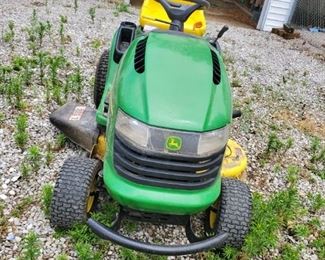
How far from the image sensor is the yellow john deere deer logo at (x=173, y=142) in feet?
6.64

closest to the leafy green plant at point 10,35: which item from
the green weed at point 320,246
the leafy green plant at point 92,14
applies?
the leafy green plant at point 92,14

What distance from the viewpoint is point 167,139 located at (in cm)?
203

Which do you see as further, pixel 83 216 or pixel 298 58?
pixel 298 58

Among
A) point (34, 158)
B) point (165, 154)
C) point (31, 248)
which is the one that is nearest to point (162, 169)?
point (165, 154)

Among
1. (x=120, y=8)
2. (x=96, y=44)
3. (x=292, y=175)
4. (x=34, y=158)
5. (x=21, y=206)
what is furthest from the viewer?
(x=120, y=8)

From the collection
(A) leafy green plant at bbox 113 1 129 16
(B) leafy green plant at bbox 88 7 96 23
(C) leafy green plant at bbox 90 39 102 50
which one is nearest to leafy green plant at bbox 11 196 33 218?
(C) leafy green plant at bbox 90 39 102 50

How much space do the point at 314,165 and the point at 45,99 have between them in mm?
2603

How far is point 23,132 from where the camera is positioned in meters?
3.39

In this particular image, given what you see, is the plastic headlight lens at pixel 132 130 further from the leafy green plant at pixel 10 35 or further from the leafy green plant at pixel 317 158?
the leafy green plant at pixel 10 35

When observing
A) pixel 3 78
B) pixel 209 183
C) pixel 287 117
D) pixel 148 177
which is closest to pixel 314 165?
pixel 287 117

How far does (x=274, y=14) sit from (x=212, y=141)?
7779 millimetres

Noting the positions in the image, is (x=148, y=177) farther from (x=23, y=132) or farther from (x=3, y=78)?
(x=3, y=78)

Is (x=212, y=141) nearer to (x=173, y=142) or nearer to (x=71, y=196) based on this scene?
(x=173, y=142)

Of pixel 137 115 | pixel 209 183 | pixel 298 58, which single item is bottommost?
pixel 298 58
